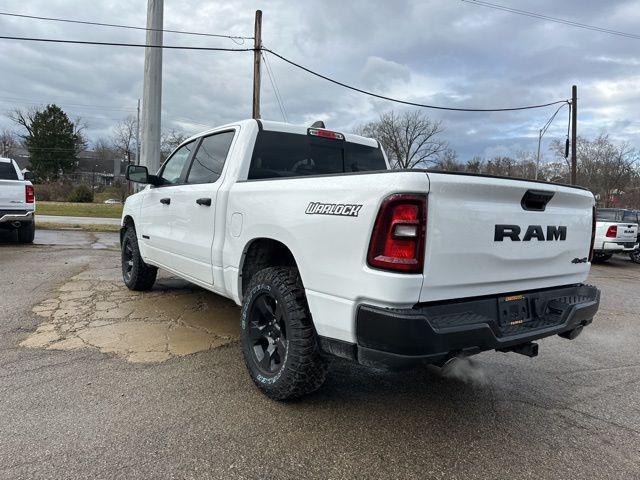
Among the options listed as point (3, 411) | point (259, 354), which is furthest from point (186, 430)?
point (3, 411)

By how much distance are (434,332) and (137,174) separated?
391 cm

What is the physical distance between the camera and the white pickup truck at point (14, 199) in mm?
9461

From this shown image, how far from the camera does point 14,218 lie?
31.6ft

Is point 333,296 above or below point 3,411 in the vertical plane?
above

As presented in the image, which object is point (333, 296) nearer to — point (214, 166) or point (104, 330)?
point (214, 166)

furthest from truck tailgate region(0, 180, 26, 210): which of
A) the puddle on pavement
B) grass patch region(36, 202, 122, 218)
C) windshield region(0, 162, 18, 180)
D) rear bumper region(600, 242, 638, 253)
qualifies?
rear bumper region(600, 242, 638, 253)

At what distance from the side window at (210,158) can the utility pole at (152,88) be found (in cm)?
855

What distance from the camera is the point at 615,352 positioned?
454 centimetres

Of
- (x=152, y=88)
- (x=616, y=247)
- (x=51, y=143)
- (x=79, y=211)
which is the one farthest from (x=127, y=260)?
(x=51, y=143)

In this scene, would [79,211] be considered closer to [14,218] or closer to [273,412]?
[14,218]

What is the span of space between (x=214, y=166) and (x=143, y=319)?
6.26 ft

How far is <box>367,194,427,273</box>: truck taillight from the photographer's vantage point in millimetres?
2178

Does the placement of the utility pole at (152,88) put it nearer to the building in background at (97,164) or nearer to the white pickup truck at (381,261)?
the white pickup truck at (381,261)

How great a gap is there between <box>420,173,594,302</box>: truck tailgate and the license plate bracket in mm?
58
